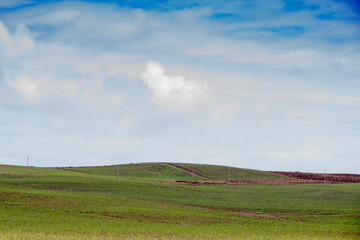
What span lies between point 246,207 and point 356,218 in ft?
41.7

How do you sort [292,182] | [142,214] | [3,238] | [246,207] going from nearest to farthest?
[3,238]
[142,214]
[246,207]
[292,182]

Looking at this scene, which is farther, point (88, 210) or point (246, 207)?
point (246, 207)

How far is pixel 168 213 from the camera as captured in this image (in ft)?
142

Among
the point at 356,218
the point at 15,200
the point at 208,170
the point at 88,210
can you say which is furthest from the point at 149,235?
the point at 208,170

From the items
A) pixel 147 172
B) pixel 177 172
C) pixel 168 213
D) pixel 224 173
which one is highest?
pixel 224 173

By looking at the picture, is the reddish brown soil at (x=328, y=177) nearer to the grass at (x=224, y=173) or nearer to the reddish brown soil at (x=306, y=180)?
the reddish brown soil at (x=306, y=180)

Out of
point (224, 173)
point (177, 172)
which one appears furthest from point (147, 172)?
point (224, 173)

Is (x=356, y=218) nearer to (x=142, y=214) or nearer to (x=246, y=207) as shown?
(x=246, y=207)

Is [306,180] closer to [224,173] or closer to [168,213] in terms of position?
[224,173]

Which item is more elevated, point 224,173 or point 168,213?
point 224,173

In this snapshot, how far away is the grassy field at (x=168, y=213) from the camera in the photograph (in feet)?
104

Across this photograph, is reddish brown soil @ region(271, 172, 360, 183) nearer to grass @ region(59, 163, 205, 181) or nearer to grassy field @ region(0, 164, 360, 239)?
grass @ region(59, 163, 205, 181)

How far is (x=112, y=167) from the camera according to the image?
113 m

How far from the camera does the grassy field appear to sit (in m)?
31.8
